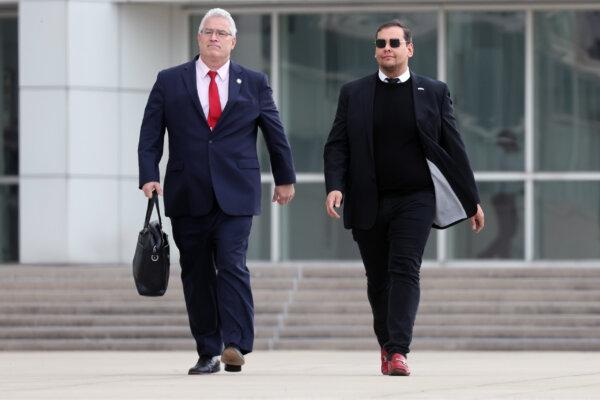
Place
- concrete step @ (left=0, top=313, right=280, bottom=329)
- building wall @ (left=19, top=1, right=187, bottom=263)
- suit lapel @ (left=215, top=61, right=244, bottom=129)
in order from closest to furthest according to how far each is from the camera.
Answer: suit lapel @ (left=215, top=61, right=244, bottom=129), concrete step @ (left=0, top=313, right=280, bottom=329), building wall @ (left=19, top=1, right=187, bottom=263)

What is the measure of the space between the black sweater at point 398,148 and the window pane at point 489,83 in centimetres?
882

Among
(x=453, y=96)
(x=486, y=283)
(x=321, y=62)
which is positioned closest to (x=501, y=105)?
(x=453, y=96)

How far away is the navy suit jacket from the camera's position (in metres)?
9.76

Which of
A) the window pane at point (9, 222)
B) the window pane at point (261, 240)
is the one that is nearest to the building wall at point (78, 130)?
the window pane at point (9, 222)

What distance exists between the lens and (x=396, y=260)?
31.3 ft

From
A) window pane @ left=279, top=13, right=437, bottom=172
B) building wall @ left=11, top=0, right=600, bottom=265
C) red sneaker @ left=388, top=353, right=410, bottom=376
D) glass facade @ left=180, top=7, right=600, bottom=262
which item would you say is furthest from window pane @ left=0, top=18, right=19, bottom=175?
red sneaker @ left=388, top=353, right=410, bottom=376

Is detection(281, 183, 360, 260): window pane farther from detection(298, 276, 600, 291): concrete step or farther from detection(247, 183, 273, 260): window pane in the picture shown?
detection(298, 276, 600, 291): concrete step

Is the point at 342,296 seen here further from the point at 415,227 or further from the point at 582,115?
the point at 415,227

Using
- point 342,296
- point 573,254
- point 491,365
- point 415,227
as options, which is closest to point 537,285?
point 342,296

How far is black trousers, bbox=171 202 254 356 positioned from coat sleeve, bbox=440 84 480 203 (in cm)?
111

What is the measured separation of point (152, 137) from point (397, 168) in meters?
1.29

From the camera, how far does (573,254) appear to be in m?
18.4

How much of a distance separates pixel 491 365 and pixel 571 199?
24.3ft

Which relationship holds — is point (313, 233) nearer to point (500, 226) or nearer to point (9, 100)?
point (500, 226)
